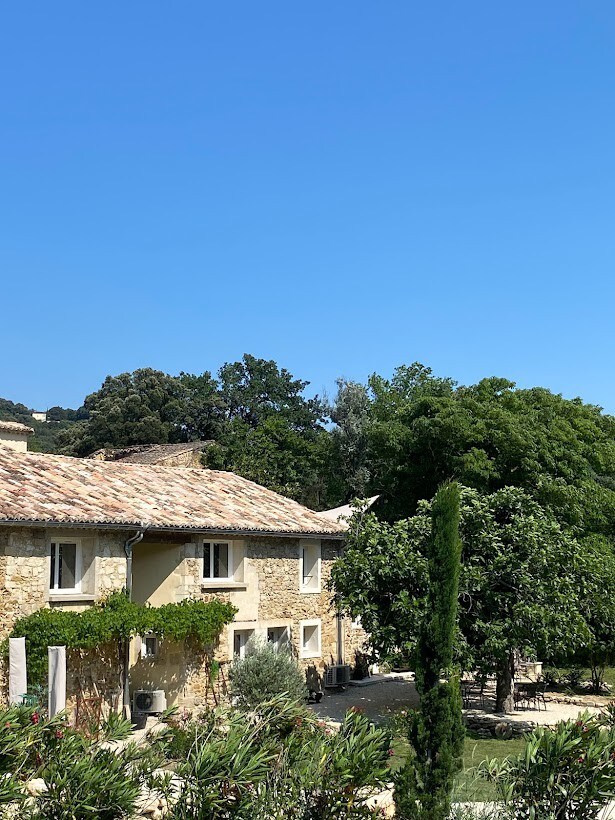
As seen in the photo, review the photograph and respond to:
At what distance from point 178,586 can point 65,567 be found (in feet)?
11.5

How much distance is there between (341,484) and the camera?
4638 centimetres

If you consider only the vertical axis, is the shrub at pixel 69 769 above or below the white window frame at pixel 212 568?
below

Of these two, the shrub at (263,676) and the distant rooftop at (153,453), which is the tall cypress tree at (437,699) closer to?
the shrub at (263,676)

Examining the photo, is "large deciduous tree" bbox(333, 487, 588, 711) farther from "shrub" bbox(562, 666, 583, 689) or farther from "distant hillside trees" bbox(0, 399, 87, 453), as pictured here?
"distant hillside trees" bbox(0, 399, 87, 453)

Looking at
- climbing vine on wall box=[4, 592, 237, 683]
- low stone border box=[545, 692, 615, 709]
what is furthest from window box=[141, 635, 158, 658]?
low stone border box=[545, 692, 615, 709]

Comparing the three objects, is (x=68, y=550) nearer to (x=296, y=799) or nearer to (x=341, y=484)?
(x=296, y=799)

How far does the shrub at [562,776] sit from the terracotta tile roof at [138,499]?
462 inches

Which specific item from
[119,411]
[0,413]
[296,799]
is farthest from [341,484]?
[0,413]

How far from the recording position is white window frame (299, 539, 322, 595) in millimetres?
27641

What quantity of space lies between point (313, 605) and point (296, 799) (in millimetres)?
17551

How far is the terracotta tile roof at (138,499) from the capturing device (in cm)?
2050

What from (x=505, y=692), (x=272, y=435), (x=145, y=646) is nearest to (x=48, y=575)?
(x=145, y=646)

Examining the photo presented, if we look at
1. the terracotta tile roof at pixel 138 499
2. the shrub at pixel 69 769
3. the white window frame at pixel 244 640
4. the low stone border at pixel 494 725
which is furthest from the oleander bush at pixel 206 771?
the white window frame at pixel 244 640

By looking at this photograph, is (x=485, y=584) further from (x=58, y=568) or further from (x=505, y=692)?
(x=58, y=568)
